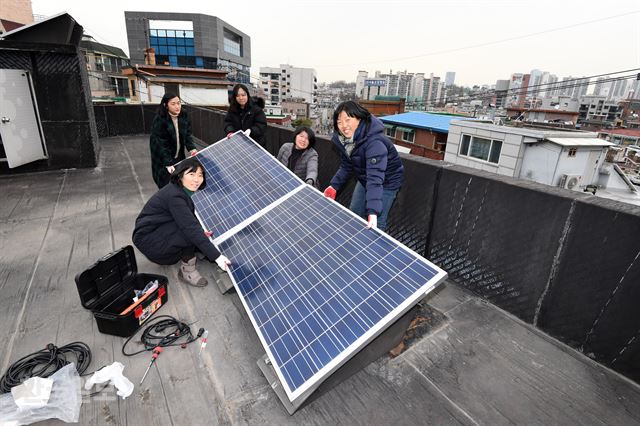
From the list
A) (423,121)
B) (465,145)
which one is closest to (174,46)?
(423,121)

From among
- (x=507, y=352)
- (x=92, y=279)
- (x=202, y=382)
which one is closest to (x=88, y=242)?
(x=92, y=279)

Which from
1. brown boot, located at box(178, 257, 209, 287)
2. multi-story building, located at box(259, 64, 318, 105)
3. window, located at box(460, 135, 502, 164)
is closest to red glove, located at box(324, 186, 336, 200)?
brown boot, located at box(178, 257, 209, 287)

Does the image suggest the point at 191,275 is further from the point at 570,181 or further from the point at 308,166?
the point at 570,181

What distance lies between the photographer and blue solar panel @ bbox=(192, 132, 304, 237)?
4047 millimetres

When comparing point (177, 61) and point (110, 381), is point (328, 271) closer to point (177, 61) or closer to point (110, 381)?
point (110, 381)

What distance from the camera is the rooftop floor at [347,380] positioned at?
2.38 m

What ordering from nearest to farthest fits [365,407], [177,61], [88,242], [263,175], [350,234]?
1. [365,407]
2. [350,234]
3. [263,175]
4. [88,242]
5. [177,61]

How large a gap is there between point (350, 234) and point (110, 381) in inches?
92.9

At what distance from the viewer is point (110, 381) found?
2.56m

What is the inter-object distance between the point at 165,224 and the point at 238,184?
123 centimetres

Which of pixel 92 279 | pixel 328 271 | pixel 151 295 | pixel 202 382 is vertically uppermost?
pixel 328 271

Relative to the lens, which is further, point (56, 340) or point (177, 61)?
point (177, 61)

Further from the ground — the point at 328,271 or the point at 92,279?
the point at 328,271

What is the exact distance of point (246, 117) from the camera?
6336 mm
